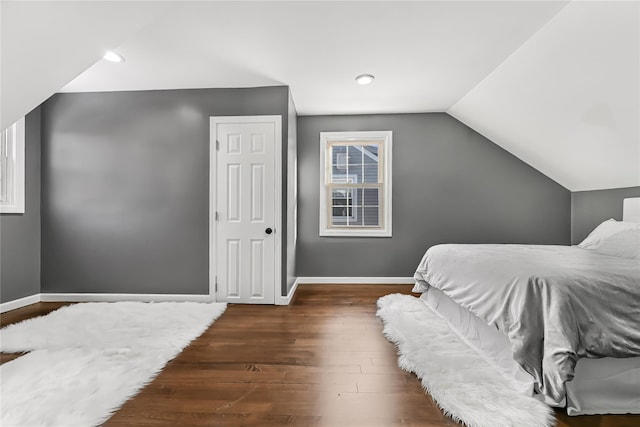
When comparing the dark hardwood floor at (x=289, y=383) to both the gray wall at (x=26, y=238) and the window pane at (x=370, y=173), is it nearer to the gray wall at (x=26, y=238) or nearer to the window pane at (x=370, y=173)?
the gray wall at (x=26, y=238)

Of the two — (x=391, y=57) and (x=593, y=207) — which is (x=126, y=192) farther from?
(x=593, y=207)

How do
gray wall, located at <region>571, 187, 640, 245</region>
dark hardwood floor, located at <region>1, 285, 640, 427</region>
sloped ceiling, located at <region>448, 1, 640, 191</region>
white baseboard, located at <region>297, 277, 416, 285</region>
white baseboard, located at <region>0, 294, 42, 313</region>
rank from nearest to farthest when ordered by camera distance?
1. dark hardwood floor, located at <region>1, 285, 640, 427</region>
2. sloped ceiling, located at <region>448, 1, 640, 191</region>
3. white baseboard, located at <region>0, 294, 42, 313</region>
4. gray wall, located at <region>571, 187, 640, 245</region>
5. white baseboard, located at <region>297, 277, 416, 285</region>

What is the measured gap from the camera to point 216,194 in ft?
11.5

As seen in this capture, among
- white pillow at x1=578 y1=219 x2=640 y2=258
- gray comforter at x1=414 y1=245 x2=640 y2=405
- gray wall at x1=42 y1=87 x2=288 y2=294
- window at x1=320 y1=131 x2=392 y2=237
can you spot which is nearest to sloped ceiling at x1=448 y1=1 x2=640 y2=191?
white pillow at x1=578 y1=219 x2=640 y2=258

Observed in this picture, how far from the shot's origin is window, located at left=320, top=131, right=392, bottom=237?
4.46m

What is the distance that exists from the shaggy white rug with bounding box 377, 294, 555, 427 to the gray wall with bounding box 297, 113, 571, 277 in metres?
1.62

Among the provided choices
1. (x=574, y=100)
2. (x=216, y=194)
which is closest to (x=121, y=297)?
(x=216, y=194)

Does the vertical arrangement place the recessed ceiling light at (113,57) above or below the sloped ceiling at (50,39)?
above

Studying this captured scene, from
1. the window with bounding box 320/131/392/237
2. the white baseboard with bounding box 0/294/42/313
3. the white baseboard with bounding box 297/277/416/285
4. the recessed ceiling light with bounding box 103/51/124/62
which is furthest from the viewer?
the window with bounding box 320/131/392/237

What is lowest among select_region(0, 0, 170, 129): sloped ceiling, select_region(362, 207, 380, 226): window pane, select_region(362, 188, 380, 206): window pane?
select_region(362, 207, 380, 226): window pane

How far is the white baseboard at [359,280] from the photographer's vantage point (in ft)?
14.3

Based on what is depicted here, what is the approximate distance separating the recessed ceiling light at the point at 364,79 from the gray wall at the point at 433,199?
3.67 feet

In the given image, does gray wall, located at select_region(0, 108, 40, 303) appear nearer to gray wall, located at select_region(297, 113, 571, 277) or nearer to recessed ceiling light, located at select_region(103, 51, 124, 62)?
recessed ceiling light, located at select_region(103, 51, 124, 62)

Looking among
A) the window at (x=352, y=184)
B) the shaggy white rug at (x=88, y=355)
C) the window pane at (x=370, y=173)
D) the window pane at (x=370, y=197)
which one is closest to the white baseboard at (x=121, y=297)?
the shaggy white rug at (x=88, y=355)
